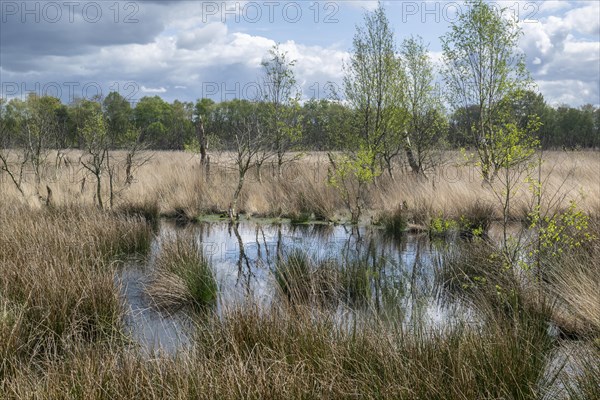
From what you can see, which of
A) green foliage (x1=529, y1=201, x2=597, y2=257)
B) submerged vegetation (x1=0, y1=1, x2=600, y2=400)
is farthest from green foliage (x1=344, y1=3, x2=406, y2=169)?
green foliage (x1=529, y1=201, x2=597, y2=257)

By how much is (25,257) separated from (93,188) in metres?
8.65

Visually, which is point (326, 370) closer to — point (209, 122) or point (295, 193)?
point (295, 193)

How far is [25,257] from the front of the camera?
6.98m

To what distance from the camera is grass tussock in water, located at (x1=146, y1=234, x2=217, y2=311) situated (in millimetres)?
6691

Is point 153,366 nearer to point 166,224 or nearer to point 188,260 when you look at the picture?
point 188,260

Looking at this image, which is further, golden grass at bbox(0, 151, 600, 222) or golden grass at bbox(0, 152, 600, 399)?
golden grass at bbox(0, 151, 600, 222)

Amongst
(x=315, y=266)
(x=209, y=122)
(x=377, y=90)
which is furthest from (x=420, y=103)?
(x=209, y=122)

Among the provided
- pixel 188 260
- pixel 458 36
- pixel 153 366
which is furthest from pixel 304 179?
pixel 153 366

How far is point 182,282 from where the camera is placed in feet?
22.5

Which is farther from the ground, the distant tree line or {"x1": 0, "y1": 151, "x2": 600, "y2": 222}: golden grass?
the distant tree line

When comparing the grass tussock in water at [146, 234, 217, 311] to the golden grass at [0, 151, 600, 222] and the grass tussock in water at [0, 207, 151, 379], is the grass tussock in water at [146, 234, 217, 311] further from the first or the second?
the golden grass at [0, 151, 600, 222]

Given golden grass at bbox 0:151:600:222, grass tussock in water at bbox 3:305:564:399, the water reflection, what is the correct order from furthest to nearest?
golden grass at bbox 0:151:600:222
the water reflection
grass tussock in water at bbox 3:305:564:399

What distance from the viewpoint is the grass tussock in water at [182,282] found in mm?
6691

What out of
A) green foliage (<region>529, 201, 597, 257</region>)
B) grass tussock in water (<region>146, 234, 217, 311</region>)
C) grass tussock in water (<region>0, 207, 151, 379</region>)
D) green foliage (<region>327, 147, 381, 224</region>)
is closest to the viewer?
grass tussock in water (<region>0, 207, 151, 379</region>)
